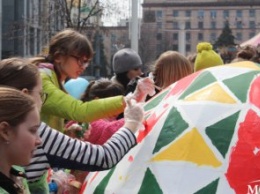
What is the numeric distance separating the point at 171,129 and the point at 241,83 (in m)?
0.33

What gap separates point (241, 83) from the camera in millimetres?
2566

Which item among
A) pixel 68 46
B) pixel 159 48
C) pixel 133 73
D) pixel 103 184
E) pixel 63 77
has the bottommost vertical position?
pixel 159 48

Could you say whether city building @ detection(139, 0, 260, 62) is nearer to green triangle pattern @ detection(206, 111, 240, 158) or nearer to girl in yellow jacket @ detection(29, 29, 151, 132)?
girl in yellow jacket @ detection(29, 29, 151, 132)

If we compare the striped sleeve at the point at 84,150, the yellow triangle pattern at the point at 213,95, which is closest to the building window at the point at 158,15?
the yellow triangle pattern at the point at 213,95

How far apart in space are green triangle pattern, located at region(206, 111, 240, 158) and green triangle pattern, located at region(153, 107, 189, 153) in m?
0.11

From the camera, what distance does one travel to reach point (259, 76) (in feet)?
8.57

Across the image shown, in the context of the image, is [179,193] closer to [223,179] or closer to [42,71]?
[223,179]

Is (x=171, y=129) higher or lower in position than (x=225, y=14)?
lower

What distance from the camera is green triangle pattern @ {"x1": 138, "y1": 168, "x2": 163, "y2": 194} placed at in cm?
242

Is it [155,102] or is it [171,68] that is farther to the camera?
[171,68]

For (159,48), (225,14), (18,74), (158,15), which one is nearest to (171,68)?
(18,74)

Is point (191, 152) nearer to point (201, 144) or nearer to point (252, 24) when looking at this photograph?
point (201, 144)

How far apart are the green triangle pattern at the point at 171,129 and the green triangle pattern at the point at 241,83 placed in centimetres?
23

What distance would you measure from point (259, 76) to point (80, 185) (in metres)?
0.97
